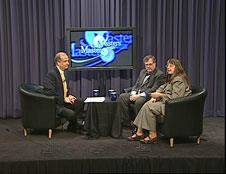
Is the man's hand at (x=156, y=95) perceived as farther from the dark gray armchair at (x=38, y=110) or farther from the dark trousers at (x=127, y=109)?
the dark gray armchair at (x=38, y=110)

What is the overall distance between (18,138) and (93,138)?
0.99 m

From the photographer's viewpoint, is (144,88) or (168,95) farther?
(144,88)

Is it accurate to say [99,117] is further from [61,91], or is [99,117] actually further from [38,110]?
[38,110]

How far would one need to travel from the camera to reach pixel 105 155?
335cm

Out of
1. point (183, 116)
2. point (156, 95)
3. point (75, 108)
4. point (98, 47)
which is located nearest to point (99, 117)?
point (75, 108)

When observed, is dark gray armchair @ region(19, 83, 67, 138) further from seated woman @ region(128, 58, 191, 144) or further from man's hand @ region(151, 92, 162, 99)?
man's hand @ region(151, 92, 162, 99)

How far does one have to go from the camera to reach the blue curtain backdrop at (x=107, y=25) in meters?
5.14

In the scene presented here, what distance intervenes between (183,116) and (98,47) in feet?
6.41

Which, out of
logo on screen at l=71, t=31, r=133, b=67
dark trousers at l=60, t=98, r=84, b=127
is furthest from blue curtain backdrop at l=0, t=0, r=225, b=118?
dark trousers at l=60, t=98, r=84, b=127

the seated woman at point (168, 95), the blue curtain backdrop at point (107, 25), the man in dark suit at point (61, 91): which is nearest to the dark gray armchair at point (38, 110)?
the man in dark suit at point (61, 91)

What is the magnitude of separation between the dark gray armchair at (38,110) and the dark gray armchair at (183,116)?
1372 mm

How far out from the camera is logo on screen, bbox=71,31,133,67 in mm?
4953

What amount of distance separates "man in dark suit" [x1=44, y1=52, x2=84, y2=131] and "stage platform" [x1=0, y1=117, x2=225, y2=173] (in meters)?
0.35

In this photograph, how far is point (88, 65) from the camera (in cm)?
501
